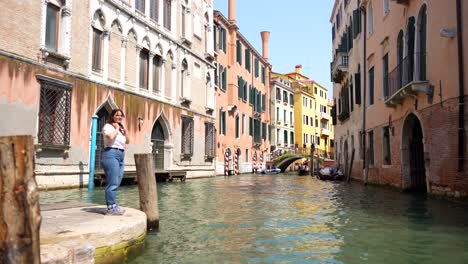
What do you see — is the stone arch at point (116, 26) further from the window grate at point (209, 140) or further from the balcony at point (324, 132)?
the balcony at point (324, 132)

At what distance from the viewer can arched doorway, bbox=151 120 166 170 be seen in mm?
18062

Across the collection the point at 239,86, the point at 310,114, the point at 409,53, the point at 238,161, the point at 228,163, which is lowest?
the point at 228,163

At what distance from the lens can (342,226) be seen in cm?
634

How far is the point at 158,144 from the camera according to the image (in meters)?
18.5

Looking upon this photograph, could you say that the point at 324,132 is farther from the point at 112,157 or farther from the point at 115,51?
the point at 112,157

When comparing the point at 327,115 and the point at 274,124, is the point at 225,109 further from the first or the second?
the point at 327,115

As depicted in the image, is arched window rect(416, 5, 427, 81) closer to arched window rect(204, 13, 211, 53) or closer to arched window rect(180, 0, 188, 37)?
arched window rect(180, 0, 188, 37)

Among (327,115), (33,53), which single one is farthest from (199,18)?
(327,115)

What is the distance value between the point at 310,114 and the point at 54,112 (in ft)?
143

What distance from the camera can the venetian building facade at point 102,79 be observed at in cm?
1109

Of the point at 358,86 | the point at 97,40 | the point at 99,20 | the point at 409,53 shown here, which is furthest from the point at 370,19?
the point at 97,40

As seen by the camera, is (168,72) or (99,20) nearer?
(99,20)

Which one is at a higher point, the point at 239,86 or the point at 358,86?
the point at 239,86

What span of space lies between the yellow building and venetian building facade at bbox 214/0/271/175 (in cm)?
1232
